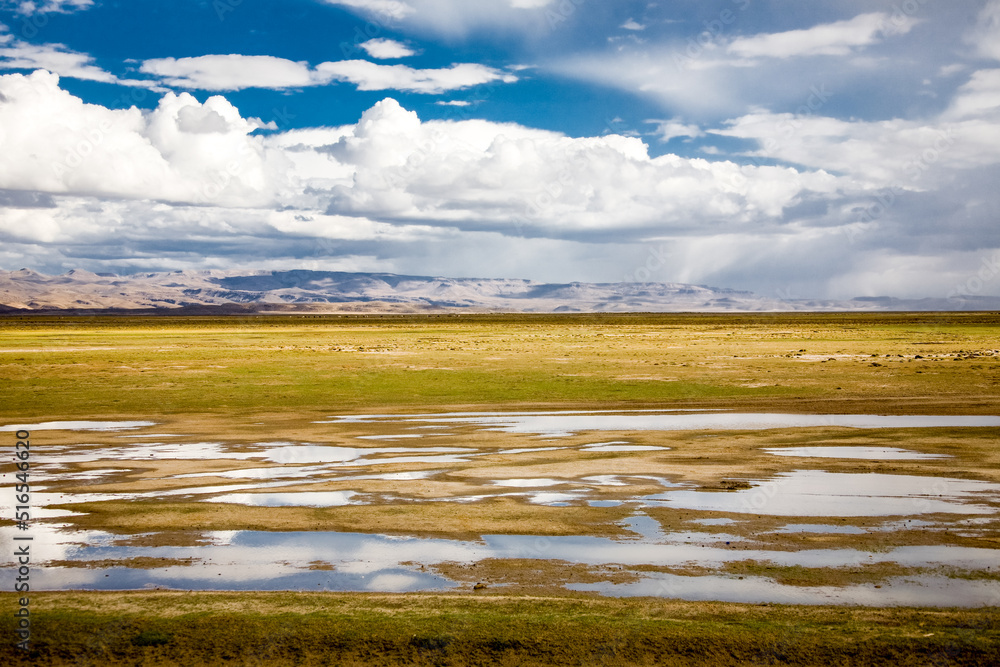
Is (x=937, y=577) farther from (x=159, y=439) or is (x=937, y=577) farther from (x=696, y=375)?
(x=696, y=375)

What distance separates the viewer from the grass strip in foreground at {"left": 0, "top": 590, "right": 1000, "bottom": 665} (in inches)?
340

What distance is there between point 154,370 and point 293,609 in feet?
142

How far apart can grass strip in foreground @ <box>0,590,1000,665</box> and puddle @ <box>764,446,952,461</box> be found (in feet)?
A: 36.7

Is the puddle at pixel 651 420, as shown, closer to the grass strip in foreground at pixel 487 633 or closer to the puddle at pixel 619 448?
the puddle at pixel 619 448

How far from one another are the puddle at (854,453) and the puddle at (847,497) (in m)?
2.67

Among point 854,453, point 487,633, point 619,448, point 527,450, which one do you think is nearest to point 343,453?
point 527,450

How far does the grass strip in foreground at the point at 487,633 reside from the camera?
8.62 meters

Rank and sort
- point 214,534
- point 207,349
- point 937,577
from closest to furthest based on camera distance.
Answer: point 937,577 → point 214,534 → point 207,349

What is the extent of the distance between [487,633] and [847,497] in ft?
32.1

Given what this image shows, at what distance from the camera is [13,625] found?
925 cm

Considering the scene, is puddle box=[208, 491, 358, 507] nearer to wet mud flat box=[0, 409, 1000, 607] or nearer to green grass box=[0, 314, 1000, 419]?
wet mud flat box=[0, 409, 1000, 607]

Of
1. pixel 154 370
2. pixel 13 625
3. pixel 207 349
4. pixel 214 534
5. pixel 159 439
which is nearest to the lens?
pixel 13 625

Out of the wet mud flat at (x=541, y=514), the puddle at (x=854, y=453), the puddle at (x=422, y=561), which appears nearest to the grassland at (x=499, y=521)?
the wet mud flat at (x=541, y=514)

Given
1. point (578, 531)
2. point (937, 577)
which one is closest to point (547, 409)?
point (578, 531)
